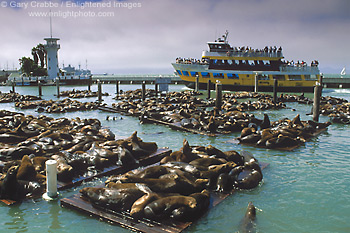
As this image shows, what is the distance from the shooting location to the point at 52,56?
62.0m

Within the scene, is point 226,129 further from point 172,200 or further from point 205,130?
point 172,200

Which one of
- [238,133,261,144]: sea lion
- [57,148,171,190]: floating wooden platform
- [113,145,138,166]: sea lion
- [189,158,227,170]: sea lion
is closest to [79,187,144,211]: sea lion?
[57,148,171,190]: floating wooden platform

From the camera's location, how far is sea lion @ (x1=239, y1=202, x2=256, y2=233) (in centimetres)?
489

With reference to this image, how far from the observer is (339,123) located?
15.8m

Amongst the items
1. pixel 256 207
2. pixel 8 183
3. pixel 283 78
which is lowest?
pixel 256 207

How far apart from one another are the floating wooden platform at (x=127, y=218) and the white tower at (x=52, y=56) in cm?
6185

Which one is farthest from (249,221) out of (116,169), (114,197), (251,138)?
(251,138)

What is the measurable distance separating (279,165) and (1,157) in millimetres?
7321

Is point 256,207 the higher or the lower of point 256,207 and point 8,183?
the lower

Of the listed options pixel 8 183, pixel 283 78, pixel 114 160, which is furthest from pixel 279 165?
pixel 283 78

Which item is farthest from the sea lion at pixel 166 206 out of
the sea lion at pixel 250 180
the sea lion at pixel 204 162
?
the sea lion at pixel 250 180

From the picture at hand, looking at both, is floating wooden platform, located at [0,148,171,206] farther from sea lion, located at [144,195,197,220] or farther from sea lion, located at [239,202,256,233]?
sea lion, located at [239,202,256,233]

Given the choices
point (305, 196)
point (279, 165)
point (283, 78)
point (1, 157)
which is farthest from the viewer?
point (283, 78)

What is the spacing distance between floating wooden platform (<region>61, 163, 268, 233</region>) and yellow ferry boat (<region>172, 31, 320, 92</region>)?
1445 inches
